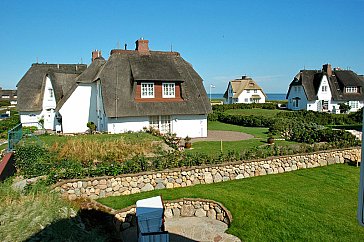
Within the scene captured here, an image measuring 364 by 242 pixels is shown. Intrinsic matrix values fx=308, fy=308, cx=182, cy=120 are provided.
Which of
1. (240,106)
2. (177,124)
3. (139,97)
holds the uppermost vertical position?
(139,97)

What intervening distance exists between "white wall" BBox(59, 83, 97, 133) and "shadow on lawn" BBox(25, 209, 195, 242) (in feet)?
60.0

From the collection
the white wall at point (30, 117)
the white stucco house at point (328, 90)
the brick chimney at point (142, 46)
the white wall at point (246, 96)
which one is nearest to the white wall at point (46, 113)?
the white wall at point (30, 117)

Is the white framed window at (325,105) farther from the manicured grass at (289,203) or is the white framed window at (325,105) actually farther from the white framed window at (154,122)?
the manicured grass at (289,203)

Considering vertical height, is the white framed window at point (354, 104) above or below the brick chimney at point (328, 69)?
below

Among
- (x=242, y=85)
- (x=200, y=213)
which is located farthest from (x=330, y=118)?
(x=242, y=85)

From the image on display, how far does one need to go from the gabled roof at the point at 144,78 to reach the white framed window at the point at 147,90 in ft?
2.13

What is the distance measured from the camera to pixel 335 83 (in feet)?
163

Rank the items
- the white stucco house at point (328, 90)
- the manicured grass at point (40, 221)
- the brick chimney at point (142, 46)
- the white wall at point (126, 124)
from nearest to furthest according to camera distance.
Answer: the manicured grass at point (40, 221) < the white wall at point (126, 124) < the brick chimney at point (142, 46) < the white stucco house at point (328, 90)

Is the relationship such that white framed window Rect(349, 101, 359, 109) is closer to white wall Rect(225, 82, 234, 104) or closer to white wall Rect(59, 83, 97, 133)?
white wall Rect(225, 82, 234, 104)

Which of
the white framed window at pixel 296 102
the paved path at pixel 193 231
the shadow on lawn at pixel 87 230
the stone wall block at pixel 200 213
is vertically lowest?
the paved path at pixel 193 231

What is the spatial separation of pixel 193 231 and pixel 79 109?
67.2ft

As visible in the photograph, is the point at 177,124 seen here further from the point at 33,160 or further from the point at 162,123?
the point at 33,160

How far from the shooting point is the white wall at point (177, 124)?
23156 mm

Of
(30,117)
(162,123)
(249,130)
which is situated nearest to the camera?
(162,123)
